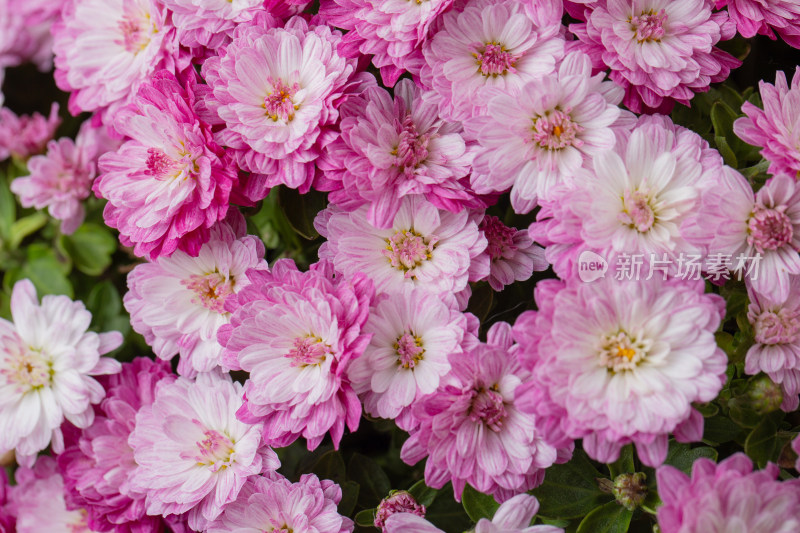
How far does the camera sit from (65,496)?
1190mm

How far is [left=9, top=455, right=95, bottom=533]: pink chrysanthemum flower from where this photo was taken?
4.06 ft

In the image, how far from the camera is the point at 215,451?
1.04 m

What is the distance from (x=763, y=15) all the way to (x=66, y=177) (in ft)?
3.89

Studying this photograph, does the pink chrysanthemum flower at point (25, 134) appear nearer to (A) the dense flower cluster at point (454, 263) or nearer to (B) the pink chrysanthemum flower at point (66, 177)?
(B) the pink chrysanthemum flower at point (66, 177)

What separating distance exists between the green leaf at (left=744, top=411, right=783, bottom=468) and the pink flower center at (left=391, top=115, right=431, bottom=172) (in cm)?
55

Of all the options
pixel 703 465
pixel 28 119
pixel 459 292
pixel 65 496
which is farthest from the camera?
pixel 28 119

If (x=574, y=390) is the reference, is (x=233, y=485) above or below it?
below

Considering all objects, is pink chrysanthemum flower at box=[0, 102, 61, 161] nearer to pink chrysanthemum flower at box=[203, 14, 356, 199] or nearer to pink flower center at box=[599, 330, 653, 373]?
pink chrysanthemum flower at box=[203, 14, 356, 199]

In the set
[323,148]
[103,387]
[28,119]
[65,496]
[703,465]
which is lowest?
[65,496]

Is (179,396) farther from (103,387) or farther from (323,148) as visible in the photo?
(323,148)

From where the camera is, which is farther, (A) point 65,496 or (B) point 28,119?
(B) point 28,119

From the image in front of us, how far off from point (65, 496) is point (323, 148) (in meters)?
0.72

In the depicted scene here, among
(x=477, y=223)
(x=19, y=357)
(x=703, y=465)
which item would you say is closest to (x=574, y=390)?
(x=703, y=465)

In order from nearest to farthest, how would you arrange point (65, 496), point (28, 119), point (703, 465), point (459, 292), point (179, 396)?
point (703, 465), point (459, 292), point (179, 396), point (65, 496), point (28, 119)
